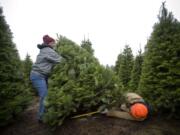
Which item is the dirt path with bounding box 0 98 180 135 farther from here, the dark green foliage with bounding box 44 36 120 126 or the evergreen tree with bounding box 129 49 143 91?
the evergreen tree with bounding box 129 49 143 91

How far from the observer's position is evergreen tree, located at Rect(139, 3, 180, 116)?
15.4 ft

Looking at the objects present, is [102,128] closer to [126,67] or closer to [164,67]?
[164,67]

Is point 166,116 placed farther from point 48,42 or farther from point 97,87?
point 48,42

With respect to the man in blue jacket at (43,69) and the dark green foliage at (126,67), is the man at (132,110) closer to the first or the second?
the man in blue jacket at (43,69)

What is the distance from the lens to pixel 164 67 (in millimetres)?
4949

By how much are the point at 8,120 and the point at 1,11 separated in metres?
3.57

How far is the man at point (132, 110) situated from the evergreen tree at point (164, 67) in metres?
0.72

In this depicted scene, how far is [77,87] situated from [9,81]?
2.29m

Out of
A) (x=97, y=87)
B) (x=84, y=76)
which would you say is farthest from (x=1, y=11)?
(x=97, y=87)

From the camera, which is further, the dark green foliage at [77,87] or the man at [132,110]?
the man at [132,110]

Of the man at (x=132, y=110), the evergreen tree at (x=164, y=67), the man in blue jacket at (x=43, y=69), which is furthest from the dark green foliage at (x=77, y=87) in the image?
the evergreen tree at (x=164, y=67)

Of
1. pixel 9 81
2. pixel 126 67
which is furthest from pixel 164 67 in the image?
pixel 126 67

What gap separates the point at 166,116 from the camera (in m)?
5.05

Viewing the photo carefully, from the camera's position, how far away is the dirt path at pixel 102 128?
404cm
